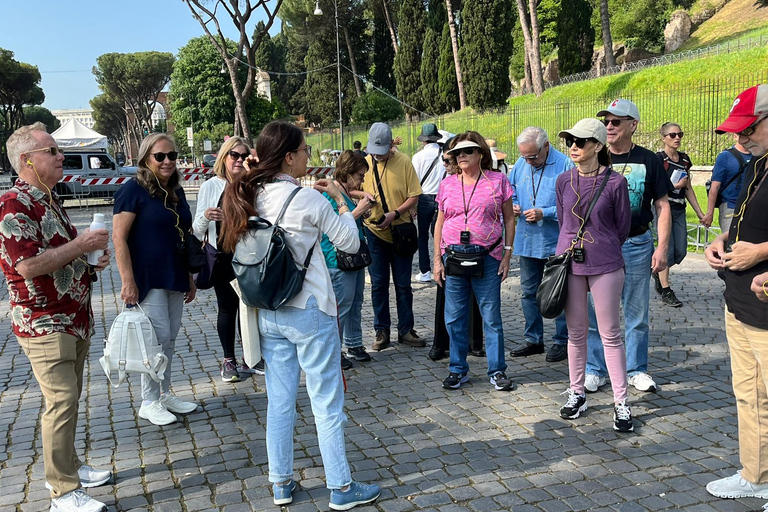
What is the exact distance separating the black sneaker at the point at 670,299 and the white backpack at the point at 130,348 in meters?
5.68

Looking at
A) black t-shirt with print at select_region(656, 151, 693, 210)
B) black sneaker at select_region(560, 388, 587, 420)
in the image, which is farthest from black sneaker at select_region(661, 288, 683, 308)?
black sneaker at select_region(560, 388, 587, 420)

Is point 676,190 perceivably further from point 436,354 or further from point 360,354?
point 360,354

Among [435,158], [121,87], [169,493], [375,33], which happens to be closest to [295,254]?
[169,493]

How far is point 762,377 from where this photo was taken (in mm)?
3420

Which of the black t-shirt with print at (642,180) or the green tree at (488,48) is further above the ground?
the green tree at (488,48)

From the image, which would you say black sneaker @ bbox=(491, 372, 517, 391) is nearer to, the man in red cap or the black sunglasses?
the man in red cap

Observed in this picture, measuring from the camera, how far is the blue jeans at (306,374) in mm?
3385

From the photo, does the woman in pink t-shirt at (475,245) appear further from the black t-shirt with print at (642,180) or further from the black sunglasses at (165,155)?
the black sunglasses at (165,155)

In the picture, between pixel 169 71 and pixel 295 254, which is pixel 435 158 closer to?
pixel 295 254

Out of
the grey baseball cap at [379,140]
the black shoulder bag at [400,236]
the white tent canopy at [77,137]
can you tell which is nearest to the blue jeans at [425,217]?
the black shoulder bag at [400,236]

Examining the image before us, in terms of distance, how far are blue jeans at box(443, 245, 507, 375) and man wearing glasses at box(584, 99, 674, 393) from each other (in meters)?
0.68

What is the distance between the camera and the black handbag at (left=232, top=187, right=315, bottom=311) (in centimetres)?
324

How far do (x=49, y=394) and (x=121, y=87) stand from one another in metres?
77.9

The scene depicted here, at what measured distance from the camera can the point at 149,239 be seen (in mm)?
4512
